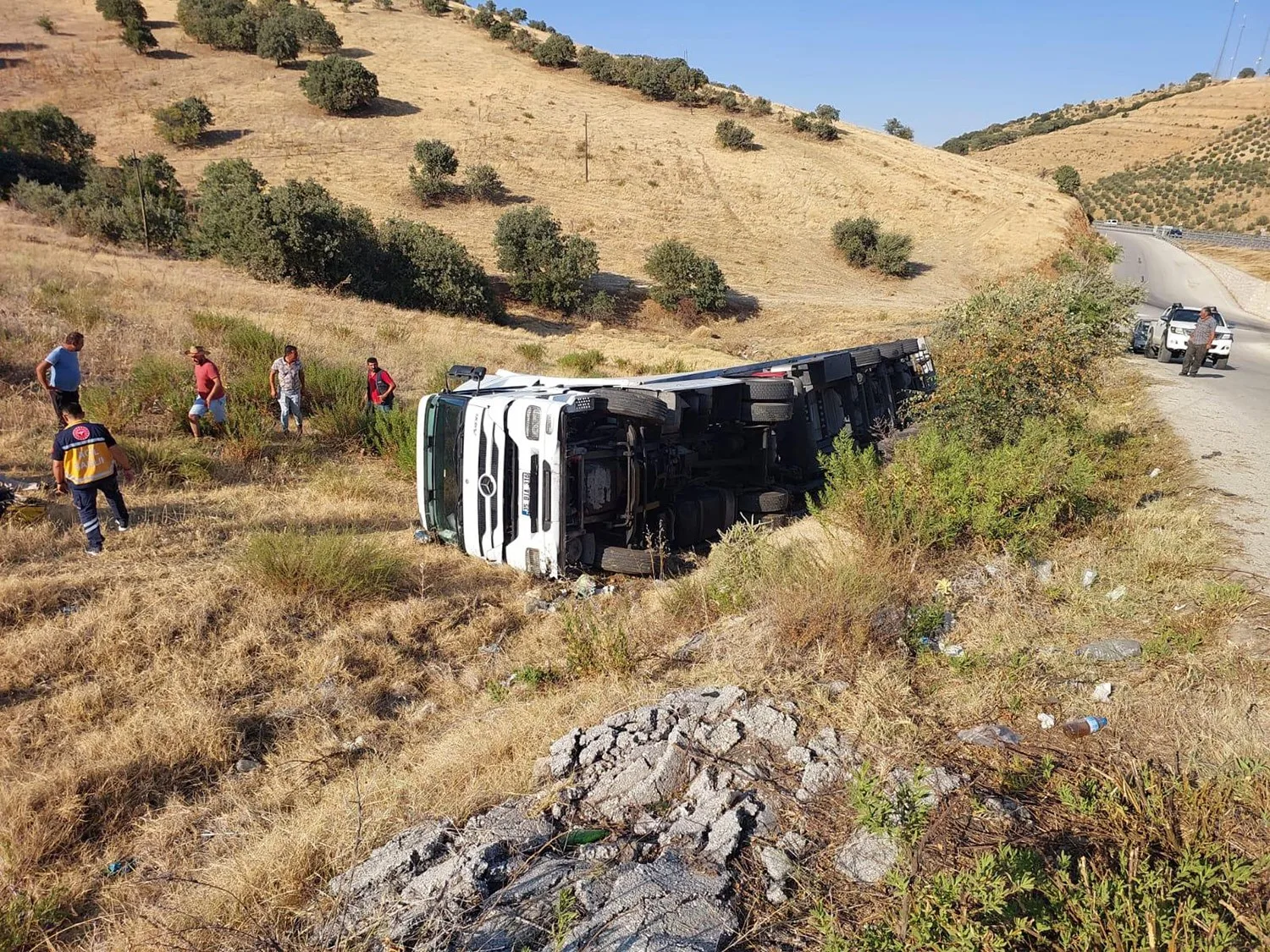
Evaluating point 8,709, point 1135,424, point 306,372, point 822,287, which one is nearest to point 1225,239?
point 822,287

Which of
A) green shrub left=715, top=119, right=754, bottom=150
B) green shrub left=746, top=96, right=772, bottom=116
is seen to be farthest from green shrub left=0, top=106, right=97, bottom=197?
green shrub left=746, top=96, right=772, bottom=116

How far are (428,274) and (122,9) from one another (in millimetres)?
39212

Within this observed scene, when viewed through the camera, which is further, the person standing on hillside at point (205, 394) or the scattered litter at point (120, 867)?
the person standing on hillside at point (205, 394)

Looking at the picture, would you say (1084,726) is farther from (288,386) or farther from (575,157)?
(575,157)

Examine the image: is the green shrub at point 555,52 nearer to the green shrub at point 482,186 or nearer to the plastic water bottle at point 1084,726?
the green shrub at point 482,186

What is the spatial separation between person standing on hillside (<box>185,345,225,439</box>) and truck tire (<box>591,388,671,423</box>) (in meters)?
5.85

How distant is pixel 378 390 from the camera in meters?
10.3

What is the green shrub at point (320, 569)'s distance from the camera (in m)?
5.88

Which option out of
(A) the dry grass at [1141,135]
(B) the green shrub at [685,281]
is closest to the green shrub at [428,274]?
(B) the green shrub at [685,281]

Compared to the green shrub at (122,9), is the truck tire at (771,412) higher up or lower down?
lower down

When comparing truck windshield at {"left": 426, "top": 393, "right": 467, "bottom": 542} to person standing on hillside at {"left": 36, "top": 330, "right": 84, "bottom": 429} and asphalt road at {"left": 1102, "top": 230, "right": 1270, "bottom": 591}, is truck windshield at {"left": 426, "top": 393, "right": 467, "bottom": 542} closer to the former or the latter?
person standing on hillside at {"left": 36, "top": 330, "right": 84, "bottom": 429}

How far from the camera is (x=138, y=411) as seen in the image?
9.58 m

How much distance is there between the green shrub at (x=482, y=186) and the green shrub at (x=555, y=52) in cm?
2340

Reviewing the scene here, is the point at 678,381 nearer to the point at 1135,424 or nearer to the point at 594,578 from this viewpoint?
the point at 594,578
